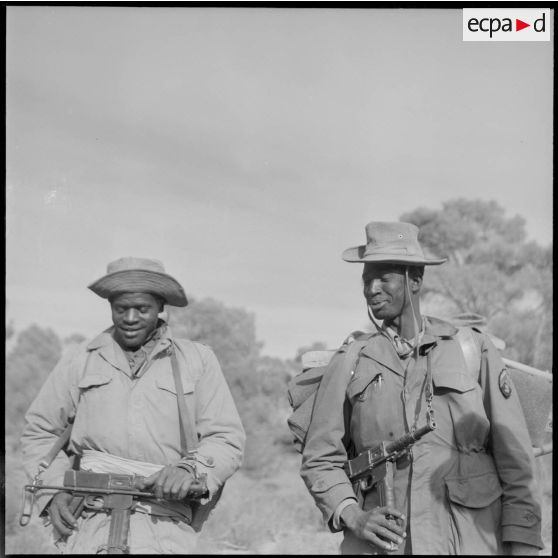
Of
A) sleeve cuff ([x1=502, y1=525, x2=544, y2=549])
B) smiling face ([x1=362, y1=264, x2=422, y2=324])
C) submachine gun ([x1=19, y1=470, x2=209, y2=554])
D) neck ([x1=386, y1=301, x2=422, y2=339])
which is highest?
smiling face ([x1=362, y1=264, x2=422, y2=324])

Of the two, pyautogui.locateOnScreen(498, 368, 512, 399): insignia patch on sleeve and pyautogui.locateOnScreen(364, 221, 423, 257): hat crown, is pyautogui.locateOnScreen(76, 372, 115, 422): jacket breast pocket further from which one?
pyautogui.locateOnScreen(498, 368, 512, 399): insignia patch on sleeve

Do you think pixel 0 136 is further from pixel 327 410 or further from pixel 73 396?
pixel 327 410

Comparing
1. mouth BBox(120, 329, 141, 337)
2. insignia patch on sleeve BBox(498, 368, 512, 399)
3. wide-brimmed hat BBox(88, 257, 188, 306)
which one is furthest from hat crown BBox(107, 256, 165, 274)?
insignia patch on sleeve BBox(498, 368, 512, 399)

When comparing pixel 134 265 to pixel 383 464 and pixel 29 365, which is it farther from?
pixel 29 365


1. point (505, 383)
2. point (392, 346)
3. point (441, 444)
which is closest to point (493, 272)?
point (392, 346)

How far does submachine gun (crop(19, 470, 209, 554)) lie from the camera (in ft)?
15.1

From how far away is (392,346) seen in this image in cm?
487

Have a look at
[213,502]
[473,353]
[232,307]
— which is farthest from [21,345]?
[473,353]

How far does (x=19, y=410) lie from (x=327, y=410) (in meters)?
9.53

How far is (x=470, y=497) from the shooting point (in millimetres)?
4340

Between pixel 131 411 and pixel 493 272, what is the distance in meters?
10.1

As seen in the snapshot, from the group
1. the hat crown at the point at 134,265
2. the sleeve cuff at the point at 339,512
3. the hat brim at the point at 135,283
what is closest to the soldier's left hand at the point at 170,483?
the sleeve cuff at the point at 339,512

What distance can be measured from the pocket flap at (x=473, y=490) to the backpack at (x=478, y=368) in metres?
0.57

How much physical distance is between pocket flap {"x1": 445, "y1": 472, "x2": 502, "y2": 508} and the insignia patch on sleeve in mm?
460
